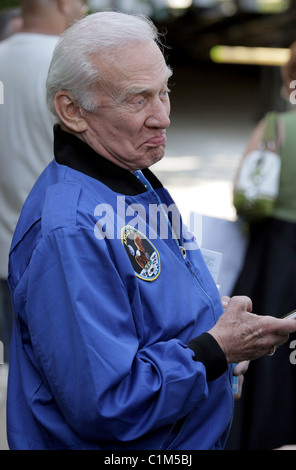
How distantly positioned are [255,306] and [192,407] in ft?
4.89

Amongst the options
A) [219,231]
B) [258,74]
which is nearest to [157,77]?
[219,231]

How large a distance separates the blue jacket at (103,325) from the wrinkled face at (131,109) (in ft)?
0.15

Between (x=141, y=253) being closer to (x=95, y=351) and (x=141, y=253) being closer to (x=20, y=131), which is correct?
(x=95, y=351)

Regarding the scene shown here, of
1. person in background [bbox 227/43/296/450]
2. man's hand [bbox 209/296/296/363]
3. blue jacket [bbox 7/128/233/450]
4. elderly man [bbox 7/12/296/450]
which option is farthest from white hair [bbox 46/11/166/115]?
person in background [bbox 227/43/296/450]

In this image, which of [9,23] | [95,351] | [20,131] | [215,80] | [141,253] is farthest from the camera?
[215,80]

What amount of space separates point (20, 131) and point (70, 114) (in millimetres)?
1289

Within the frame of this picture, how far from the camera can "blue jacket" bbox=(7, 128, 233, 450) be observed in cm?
154

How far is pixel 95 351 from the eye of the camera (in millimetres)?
1515

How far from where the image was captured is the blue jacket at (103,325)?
1.54m

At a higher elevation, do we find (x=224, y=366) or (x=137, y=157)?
(x=137, y=157)

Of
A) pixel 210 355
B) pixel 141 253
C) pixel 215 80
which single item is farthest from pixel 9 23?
pixel 215 80

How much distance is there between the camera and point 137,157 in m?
1.79

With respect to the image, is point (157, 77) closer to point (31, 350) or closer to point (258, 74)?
point (31, 350)

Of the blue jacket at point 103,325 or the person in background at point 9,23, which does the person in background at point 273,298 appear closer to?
the blue jacket at point 103,325
